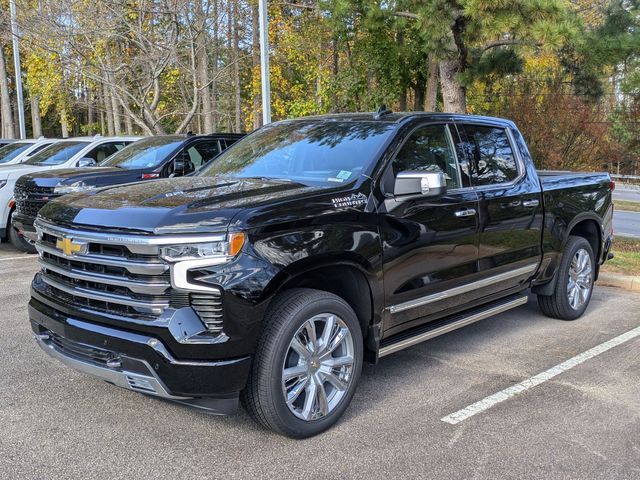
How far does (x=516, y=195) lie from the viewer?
5.29m

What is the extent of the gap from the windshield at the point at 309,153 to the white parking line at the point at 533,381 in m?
1.69

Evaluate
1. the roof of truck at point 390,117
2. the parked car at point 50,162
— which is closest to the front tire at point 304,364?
the roof of truck at point 390,117

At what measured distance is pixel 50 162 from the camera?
11.6 m

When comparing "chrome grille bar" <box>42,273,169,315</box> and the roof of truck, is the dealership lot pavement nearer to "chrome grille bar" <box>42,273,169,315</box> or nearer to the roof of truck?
the roof of truck

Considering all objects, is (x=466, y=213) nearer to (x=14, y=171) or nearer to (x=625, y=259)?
(x=625, y=259)

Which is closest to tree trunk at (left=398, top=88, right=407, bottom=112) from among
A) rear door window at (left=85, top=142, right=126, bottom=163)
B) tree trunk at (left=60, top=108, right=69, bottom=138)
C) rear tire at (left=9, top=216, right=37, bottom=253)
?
rear door window at (left=85, top=142, right=126, bottom=163)

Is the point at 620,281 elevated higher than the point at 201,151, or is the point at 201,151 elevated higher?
the point at 201,151

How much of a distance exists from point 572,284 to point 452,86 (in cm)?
686

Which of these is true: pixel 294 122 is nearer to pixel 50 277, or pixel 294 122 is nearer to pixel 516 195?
pixel 516 195

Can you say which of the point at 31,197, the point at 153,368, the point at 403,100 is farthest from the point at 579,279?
the point at 403,100

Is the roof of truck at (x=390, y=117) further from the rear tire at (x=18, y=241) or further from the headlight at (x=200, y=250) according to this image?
the rear tire at (x=18, y=241)

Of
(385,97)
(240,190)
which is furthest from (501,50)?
(240,190)

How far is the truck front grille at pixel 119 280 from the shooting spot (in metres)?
3.24

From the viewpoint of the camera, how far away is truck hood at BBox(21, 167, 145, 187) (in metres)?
8.80
